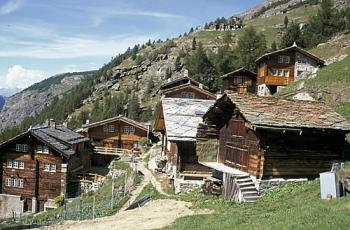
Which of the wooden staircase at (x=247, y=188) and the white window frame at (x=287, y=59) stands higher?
the white window frame at (x=287, y=59)

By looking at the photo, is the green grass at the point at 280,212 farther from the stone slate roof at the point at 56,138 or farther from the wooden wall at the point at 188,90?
the wooden wall at the point at 188,90

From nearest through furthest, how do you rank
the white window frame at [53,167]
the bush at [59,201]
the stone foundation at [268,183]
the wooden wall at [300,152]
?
the stone foundation at [268,183], the wooden wall at [300,152], the bush at [59,201], the white window frame at [53,167]

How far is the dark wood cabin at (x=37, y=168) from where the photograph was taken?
5406 cm

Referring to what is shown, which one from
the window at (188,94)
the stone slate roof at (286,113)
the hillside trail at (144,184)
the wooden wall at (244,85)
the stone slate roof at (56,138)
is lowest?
the hillside trail at (144,184)

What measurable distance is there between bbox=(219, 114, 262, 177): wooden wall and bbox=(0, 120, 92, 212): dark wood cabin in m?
29.8

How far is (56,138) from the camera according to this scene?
56625mm

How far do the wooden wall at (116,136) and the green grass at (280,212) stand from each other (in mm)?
46656

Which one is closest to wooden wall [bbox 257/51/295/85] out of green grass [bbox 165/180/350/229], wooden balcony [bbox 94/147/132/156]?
wooden balcony [bbox 94/147/132/156]

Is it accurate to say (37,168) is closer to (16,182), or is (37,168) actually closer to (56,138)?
(16,182)

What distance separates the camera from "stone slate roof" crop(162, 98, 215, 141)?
32531 mm

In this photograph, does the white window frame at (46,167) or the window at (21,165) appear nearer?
the white window frame at (46,167)

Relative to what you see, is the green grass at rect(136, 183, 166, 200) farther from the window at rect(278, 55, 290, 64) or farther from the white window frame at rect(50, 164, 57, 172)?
the window at rect(278, 55, 290, 64)

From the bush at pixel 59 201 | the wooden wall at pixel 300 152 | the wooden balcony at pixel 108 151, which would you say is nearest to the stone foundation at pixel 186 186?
the wooden wall at pixel 300 152

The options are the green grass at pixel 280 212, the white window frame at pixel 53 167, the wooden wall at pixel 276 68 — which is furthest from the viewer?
the wooden wall at pixel 276 68
